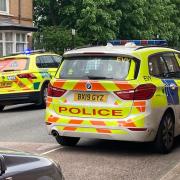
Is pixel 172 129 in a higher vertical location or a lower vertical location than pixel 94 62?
lower

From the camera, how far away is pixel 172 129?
27.6 feet

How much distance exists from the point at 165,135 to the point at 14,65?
7804mm

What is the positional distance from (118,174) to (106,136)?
1108 mm

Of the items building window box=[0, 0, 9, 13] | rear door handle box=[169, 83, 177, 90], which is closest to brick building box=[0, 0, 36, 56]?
building window box=[0, 0, 9, 13]

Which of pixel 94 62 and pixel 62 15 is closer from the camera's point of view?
pixel 94 62

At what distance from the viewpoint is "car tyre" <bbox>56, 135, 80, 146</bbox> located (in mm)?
8805

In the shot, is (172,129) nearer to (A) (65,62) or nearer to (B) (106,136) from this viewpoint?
(B) (106,136)

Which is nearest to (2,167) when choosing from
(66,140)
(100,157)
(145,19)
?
(100,157)

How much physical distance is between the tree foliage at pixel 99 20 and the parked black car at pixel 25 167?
97.0 feet

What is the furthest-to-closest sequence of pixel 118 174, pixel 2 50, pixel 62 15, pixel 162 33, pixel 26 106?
pixel 162 33
pixel 62 15
pixel 2 50
pixel 26 106
pixel 118 174

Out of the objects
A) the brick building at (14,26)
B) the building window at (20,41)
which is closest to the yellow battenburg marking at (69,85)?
the brick building at (14,26)

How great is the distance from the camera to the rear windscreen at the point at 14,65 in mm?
15172

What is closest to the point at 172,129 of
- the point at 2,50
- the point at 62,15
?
the point at 2,50

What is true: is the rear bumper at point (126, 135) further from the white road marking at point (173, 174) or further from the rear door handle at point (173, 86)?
the rear door handle at point (173, 86)
